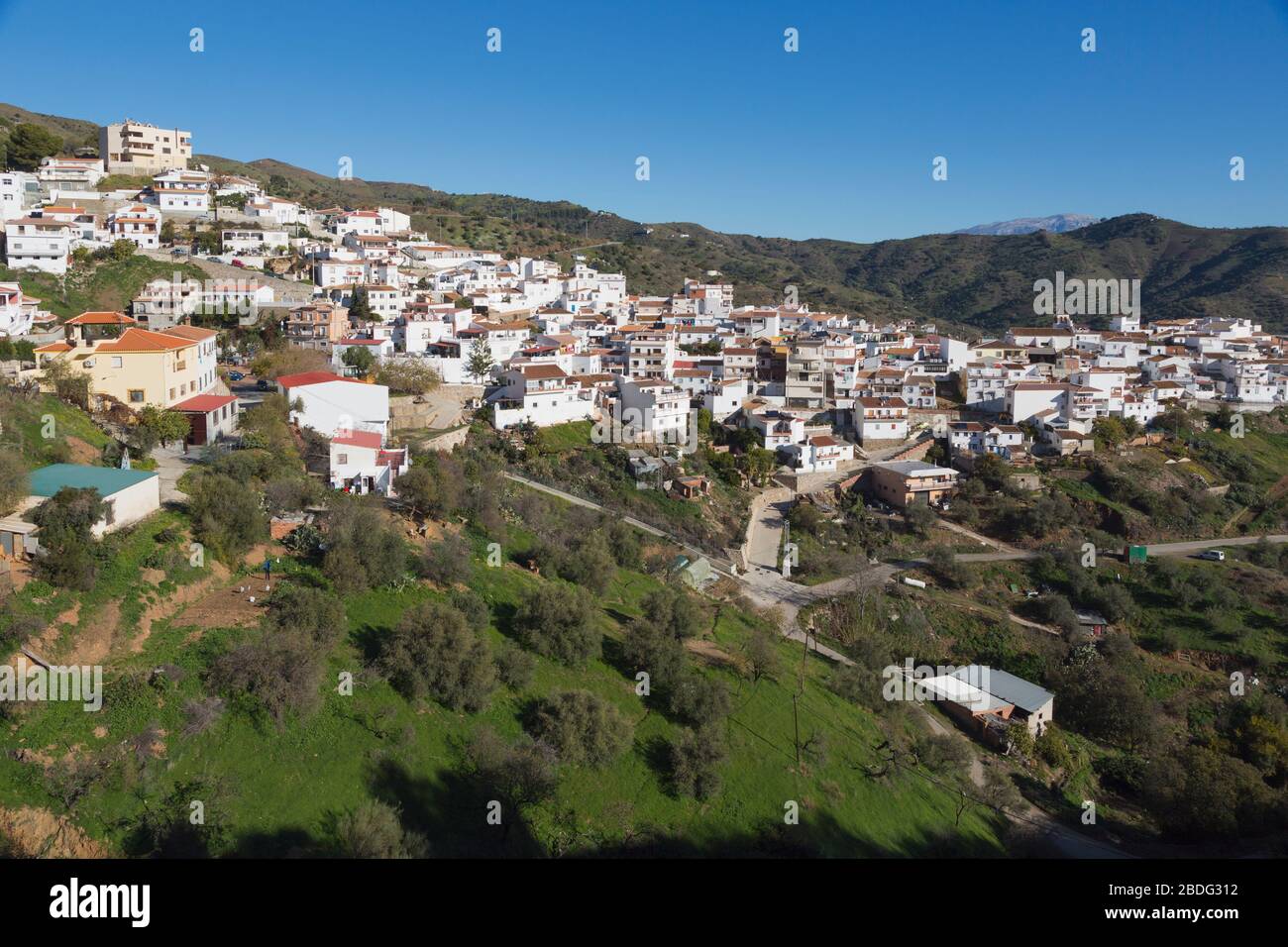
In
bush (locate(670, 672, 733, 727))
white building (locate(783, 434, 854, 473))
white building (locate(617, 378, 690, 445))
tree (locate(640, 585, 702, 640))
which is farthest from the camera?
white building (locate(783, 434, 854, 473))

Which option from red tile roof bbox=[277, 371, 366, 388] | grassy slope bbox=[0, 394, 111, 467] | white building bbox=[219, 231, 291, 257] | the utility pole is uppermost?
white building bbox=[219, 231, 291, 257]

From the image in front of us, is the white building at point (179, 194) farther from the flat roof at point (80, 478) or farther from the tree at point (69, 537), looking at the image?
the tree at point (69, 537)

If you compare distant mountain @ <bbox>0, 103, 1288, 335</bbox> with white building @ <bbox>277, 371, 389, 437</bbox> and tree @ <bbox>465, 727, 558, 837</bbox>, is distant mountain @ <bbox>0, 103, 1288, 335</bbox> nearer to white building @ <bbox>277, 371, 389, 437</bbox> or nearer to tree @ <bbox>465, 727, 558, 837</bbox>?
white building @ <bbox>277, 371, 389, 437</bbox>

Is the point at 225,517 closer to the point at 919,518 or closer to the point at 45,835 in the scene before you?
the point at 45,835

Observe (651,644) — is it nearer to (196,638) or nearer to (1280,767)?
(196,638)

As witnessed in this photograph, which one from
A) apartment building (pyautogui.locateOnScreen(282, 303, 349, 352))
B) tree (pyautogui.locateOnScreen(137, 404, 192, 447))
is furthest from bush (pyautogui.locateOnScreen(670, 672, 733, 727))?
apartment building (pyautogui.locateOnScreen(282, 303, 349, 352))

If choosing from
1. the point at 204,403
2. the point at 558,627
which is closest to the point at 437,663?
the point at 558,627

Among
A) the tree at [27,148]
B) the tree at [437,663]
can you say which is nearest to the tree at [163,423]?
the tree at [437,663]
